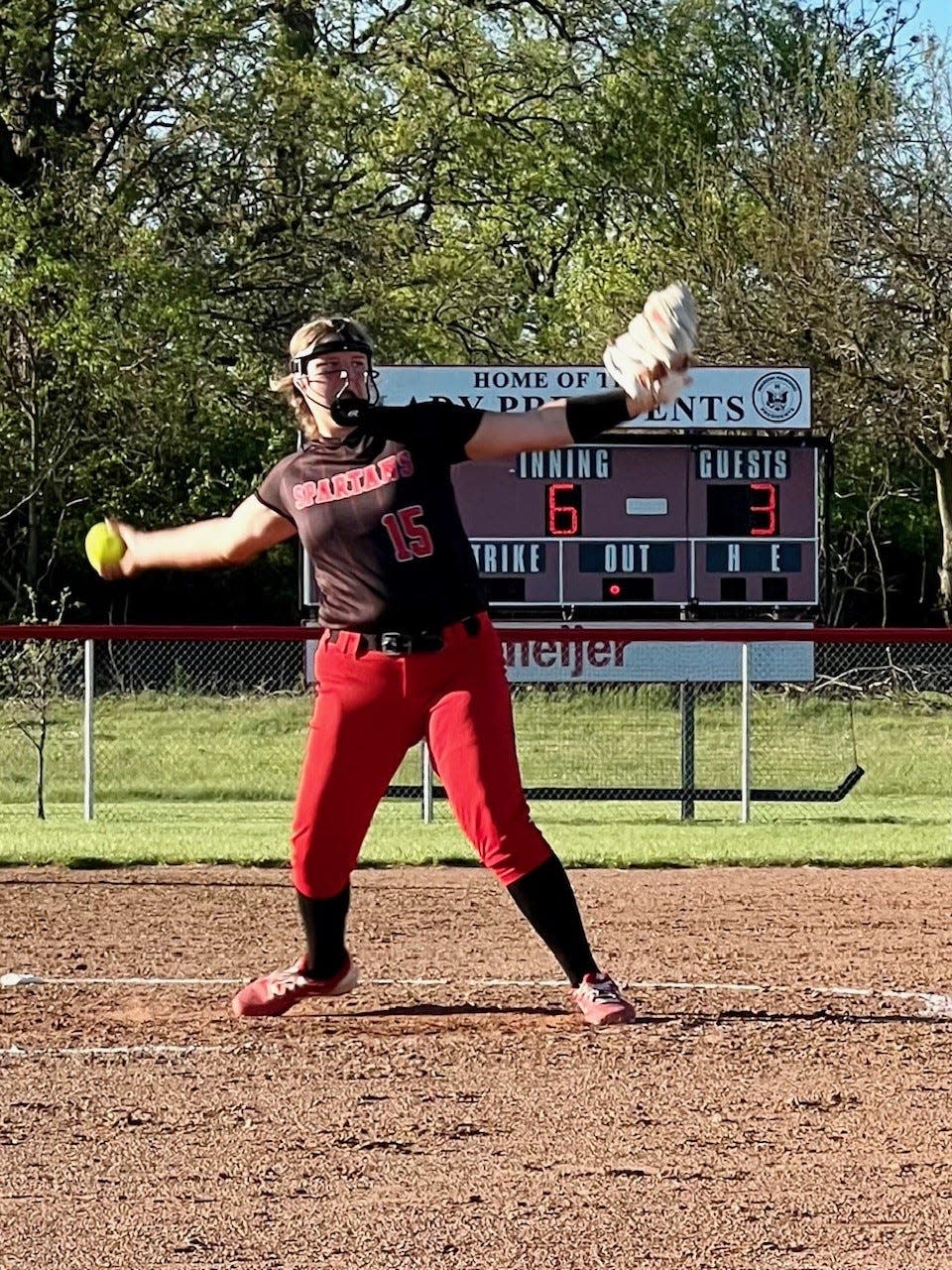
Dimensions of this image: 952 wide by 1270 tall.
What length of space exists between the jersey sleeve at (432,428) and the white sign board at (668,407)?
34.5 feet

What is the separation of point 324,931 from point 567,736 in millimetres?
12586

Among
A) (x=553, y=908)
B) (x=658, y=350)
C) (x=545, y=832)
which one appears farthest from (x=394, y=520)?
(x=545, y=832)

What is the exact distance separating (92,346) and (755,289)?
377 inches

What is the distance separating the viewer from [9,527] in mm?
31000

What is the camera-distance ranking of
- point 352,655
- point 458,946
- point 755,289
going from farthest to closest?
point 755,289 → point 458,946 → point 352,655

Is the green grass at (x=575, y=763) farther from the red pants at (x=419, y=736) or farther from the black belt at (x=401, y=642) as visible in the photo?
the black belt at (x=401, y=642)

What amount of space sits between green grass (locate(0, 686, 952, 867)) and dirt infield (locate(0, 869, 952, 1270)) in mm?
6944

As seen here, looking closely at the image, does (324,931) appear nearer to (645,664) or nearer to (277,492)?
(277,492)

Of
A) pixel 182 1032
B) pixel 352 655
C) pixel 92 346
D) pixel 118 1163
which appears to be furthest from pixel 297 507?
pixel 92 346

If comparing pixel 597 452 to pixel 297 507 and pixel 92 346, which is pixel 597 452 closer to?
pixel 297 507

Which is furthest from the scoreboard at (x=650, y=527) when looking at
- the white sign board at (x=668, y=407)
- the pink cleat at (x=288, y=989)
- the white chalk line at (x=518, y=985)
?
the pink cleat at (x=288, y=989)

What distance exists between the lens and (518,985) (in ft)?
23.6

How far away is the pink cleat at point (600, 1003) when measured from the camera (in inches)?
245

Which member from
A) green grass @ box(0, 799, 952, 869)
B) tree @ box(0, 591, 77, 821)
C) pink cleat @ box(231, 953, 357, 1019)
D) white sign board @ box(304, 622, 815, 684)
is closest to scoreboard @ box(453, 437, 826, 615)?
white sign board @ box(304, 622, 815, 684)
